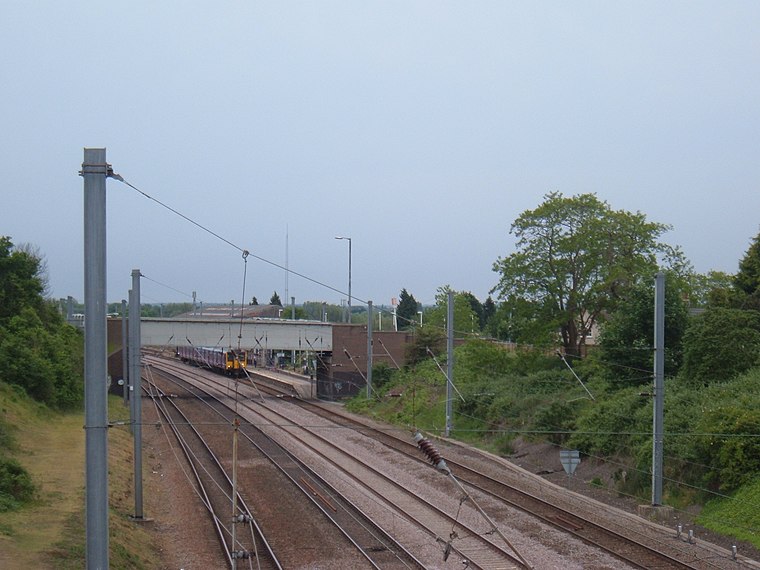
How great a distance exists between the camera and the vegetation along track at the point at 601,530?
1594 centimetres

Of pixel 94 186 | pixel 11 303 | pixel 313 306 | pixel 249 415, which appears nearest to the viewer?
pixel 94 186

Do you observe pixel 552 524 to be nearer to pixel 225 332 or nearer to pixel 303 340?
pixel 225 332

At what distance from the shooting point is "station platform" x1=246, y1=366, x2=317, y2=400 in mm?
54094

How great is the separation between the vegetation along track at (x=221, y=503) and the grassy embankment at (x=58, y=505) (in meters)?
1.77

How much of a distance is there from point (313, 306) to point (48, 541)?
4717 inches

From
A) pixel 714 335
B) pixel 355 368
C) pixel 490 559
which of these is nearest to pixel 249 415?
pixel 355 368

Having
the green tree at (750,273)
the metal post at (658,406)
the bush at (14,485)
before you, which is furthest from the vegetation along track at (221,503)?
the green tree at (750,273)

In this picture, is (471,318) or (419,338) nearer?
(419,338)

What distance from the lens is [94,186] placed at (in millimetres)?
8609

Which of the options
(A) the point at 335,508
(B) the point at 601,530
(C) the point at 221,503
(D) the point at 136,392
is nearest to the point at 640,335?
(B) the point at 601,530

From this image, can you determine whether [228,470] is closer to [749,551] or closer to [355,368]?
[749,551]

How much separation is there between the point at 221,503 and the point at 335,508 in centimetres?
327

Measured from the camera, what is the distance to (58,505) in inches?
787

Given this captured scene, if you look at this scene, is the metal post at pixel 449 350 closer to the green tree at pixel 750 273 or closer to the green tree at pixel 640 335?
the green tree at pixel 640 335
